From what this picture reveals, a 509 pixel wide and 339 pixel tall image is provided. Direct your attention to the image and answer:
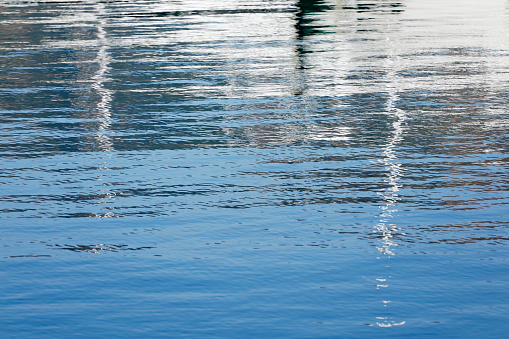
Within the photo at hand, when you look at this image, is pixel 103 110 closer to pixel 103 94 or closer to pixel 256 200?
pixel 103 94

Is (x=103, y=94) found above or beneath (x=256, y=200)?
above

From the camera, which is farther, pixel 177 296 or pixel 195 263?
pixel 195 263

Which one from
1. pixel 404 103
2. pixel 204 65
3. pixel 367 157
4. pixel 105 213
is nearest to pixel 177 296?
pixel 105 213

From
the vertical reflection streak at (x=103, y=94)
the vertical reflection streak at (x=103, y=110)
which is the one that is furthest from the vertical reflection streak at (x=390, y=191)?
the vertical reflection streak at (x=103, y=94)

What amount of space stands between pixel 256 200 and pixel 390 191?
4.60ft

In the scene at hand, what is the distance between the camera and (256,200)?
8109 mm

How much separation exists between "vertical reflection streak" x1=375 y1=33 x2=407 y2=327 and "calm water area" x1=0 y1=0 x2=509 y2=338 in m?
0.03

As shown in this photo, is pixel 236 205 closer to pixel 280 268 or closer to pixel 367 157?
pixel 280 268

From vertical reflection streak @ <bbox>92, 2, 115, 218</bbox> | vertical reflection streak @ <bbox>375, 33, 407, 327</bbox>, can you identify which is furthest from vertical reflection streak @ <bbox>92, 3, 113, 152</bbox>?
vertical reflection streak @ <bbox>375, 33, 407, 327</bbox>

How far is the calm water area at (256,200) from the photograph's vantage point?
18.4 ft

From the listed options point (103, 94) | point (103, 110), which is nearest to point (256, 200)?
point (103, 110)

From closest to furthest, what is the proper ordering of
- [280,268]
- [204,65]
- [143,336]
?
[143,336]
[280,268]
[204,65]

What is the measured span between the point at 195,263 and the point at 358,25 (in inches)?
938

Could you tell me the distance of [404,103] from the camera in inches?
525
